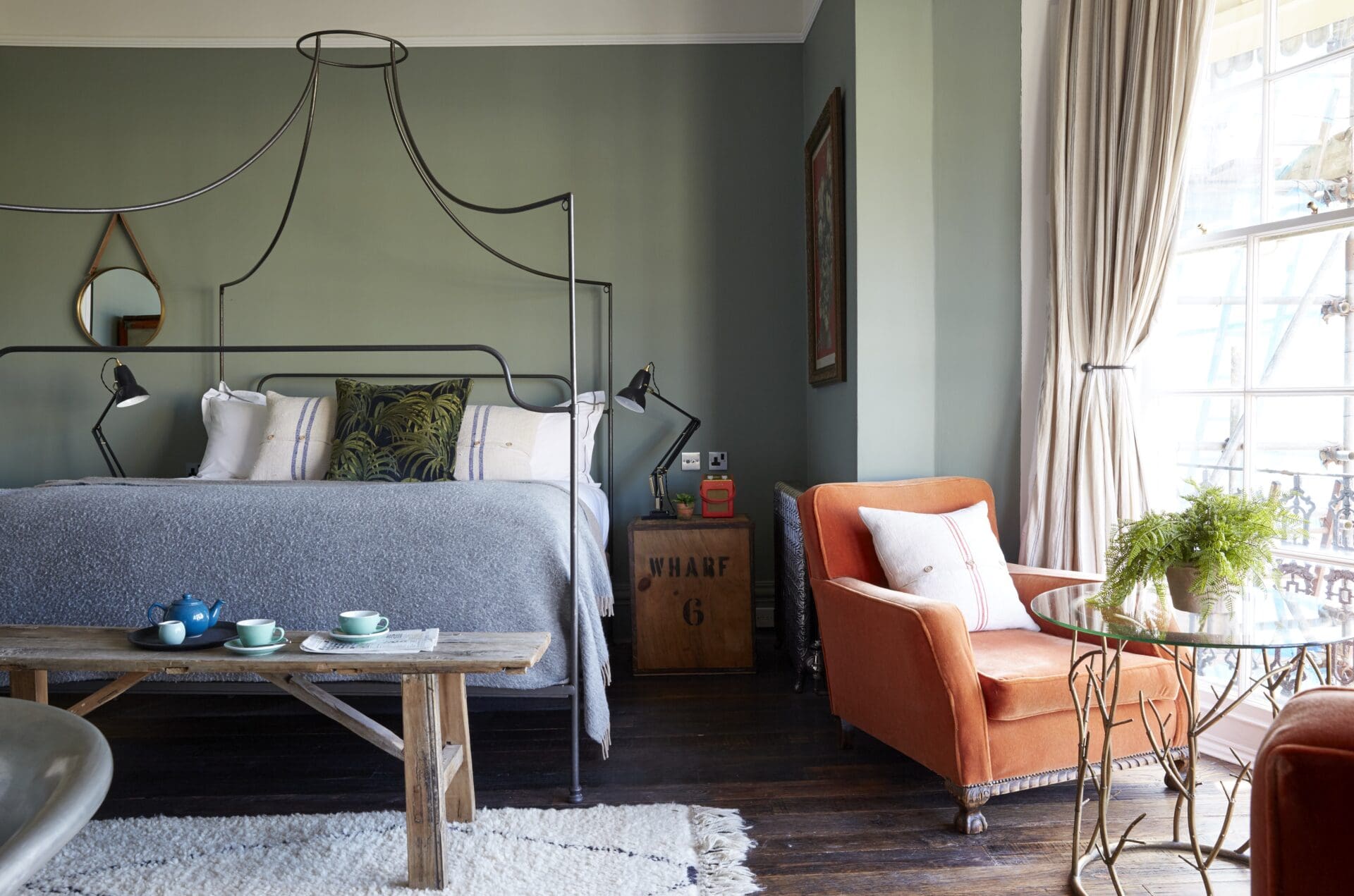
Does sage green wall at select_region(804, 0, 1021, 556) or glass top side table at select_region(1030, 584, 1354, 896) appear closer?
glass top side table at select_region(1030, 584, 1354, 896)

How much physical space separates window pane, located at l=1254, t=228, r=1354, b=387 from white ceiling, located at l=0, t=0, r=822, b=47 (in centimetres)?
236

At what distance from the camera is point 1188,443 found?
2.84m

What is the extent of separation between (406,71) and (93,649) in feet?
10.2

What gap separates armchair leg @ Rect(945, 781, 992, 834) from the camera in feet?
6.90

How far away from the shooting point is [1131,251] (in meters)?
2.73

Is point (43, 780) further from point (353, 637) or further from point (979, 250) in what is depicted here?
point (979, 250)

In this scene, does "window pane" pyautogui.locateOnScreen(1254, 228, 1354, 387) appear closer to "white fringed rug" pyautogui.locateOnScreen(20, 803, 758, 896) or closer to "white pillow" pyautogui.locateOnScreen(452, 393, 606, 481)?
"white fringed rug" pyautogui.locateOnScreen(20, 803, 758, 896)

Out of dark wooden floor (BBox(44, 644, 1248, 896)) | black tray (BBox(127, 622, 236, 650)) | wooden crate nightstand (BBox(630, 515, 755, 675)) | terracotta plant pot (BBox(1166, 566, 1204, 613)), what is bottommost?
dark wooden floor (BBox(44, 644, 1248, 896))

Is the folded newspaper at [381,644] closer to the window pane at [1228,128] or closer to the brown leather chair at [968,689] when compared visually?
the brown leather chair at [968,689]

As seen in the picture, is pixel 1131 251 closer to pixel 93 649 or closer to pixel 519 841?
→ pixel 519 841

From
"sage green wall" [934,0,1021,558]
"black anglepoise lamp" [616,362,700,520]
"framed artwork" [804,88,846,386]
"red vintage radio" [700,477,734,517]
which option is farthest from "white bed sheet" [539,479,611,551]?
"sage green wall" [934,0,1021,558]

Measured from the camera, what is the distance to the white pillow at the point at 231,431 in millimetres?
3725

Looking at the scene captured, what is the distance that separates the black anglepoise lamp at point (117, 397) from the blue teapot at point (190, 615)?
199 centimetres

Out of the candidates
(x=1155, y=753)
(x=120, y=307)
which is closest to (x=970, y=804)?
(x=1155, y=753)
